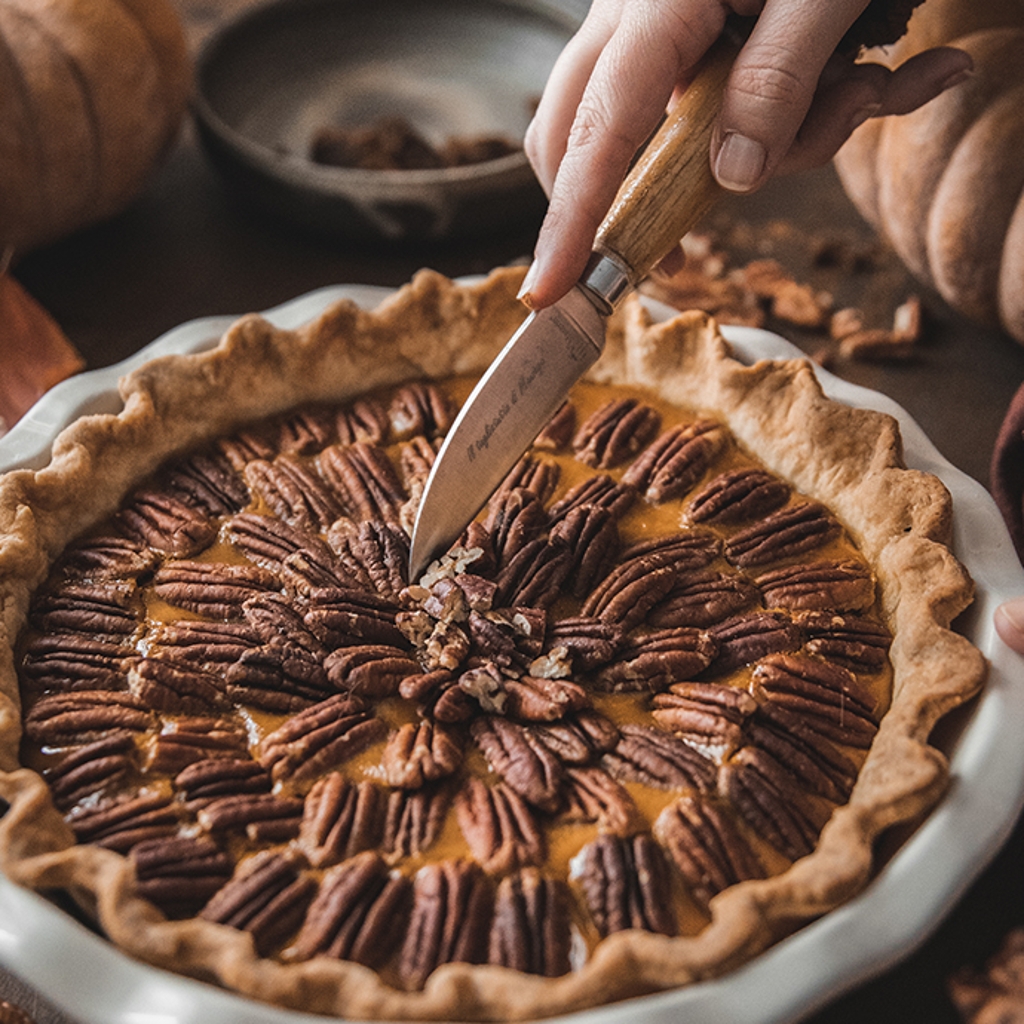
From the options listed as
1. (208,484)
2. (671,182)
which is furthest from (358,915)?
(671,182)

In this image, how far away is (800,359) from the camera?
2445 millimetres

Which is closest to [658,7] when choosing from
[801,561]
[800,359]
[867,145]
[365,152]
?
[800,359]

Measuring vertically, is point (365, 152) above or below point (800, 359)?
below

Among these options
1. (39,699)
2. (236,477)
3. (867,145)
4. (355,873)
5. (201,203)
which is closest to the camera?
(355,873)

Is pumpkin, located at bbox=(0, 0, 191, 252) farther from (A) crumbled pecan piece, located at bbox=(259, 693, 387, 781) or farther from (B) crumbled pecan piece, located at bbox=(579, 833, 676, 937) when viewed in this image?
(B) crumbled pecan piece, located at bbox=(579, 833, 676, 937)

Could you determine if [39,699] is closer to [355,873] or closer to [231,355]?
[355,873]

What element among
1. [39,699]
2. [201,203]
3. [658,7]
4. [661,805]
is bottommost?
[201,203]

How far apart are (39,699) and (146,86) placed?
217 centimetres

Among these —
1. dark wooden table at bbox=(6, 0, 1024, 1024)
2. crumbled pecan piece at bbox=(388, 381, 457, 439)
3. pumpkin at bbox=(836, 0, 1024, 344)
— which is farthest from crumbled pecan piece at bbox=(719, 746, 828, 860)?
pumpkin at bbox=(836, 0, 1024, 344)

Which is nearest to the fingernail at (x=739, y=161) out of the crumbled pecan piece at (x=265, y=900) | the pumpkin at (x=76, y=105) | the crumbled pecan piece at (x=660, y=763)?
the crumbled pecan piece at (x=660, y=763)

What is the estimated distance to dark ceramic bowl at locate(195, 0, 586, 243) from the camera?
331 centimetres

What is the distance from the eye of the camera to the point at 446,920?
157 cm

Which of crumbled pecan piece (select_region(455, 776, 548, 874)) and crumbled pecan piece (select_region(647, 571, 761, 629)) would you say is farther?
crumbled pecan piece (select_region(647, 571, 761, 629))

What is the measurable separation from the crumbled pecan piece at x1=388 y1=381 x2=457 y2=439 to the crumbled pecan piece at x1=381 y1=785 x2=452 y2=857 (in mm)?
931
